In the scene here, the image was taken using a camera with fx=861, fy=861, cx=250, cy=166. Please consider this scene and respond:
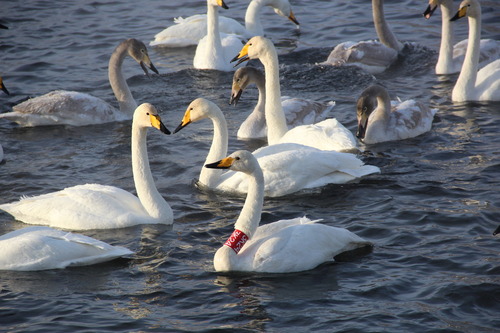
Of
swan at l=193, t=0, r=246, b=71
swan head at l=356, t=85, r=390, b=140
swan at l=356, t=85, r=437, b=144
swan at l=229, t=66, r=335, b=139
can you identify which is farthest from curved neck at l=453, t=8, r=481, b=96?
swan at l=193, t=0, r=246, b=71

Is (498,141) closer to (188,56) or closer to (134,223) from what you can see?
(134,223)

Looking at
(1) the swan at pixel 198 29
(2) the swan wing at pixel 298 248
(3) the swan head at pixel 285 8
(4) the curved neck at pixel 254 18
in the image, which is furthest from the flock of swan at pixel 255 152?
(3) the swan head at pixel 285 8

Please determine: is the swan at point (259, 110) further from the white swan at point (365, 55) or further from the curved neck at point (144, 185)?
the curved neck at point (144, 185)

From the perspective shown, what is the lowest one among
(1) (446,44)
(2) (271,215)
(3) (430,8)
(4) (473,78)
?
(2) (271,215)

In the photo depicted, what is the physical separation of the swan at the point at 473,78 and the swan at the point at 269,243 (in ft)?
19.5

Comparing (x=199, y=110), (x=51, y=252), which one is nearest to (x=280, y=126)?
(x=199, y=110)

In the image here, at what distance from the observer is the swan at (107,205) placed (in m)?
9.09

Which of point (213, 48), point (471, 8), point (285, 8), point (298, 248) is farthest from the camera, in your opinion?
point (285, 8)

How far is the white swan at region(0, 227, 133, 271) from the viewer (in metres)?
8.09

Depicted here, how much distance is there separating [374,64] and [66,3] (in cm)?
927

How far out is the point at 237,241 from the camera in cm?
806

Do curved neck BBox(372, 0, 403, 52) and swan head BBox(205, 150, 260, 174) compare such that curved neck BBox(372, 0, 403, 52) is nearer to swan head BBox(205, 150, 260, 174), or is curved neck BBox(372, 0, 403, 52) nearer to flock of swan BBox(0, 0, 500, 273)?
flock of swan BBox(0, 0, 500, 273)

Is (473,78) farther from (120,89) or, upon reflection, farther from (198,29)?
(198,29)

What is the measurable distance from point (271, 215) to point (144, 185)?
1.44 m
